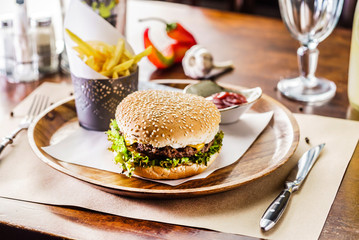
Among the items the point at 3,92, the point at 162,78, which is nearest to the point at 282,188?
the point at 162,78

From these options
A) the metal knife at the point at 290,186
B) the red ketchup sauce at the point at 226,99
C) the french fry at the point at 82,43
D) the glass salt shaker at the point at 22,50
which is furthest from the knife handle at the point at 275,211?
the glass salt shaker at the point at 22,50

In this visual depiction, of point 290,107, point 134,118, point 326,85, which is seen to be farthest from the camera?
point 326,85

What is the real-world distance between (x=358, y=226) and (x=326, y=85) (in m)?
1.09

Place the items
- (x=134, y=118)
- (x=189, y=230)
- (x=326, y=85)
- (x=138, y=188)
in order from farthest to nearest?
1. (x=326, y=85)
2. (x=134, y=118)
3. (x=138, y=188)
4. (x=189, y=230)

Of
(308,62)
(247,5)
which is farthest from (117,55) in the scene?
(247,5)

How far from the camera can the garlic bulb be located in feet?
7.86

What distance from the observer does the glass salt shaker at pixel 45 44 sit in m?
2.43

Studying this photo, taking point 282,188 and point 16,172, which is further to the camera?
point 16,172

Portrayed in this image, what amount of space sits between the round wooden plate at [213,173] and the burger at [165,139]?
0.16 feet

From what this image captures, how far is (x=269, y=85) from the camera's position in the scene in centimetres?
241

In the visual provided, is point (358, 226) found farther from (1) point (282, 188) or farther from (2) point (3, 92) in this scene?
(2) point (3, 92)

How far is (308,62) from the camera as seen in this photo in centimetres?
234

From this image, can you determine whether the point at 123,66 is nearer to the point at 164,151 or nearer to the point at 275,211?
the point at 164,151

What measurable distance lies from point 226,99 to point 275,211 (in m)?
0.65
